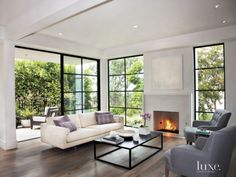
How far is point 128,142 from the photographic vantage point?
12.3 ft

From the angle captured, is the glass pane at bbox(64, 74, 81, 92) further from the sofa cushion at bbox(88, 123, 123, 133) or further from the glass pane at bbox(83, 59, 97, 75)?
the sofa cushion at bbox(88, 123, 123, 133)

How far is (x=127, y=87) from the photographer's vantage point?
276 inches

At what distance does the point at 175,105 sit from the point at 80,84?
3328 millimetres

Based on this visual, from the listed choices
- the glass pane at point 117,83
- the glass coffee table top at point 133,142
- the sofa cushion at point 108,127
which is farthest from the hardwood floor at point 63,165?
the glass pane at point 117,83

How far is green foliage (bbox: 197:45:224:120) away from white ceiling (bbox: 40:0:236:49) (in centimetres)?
86

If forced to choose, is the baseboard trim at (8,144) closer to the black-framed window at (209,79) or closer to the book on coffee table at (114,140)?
the book on coffee table at (114,140)

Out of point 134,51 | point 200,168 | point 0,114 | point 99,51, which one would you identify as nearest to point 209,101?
point 134,51

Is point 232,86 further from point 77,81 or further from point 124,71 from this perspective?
point 77,81

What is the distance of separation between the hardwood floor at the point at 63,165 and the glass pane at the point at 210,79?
226 cm

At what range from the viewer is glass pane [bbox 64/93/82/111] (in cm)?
612

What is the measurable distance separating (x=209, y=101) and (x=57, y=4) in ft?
15.2

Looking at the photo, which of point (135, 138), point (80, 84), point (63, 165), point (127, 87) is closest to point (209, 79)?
point (127, 87)

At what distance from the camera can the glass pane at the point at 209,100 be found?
5.13 metres

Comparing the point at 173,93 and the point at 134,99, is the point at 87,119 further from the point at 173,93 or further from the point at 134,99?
the point at 173,93
